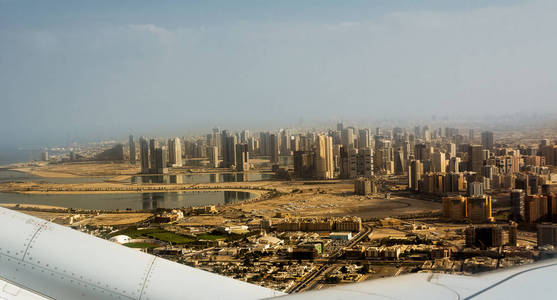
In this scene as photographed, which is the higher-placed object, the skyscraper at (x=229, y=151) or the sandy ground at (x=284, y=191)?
the skyscraper at (x=229, y=151)

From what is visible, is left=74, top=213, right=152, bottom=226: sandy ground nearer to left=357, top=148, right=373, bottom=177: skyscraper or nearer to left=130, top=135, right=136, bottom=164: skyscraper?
left=357, top=148, right=373, bottom=177: skyscraper

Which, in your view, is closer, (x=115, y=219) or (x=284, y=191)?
(x=115, y=219)

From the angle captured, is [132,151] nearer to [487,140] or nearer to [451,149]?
[451,149]

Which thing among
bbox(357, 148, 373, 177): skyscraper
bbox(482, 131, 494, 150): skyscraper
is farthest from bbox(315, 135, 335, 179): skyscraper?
bbox(482, 131, 494, 150): skyscraper

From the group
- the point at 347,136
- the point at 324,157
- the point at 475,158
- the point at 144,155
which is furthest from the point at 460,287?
the point at 144,155

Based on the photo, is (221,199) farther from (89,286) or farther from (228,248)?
(89,286)

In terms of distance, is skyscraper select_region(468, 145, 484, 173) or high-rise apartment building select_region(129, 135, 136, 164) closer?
skyscraper select_region(468, 145, 484, 173)

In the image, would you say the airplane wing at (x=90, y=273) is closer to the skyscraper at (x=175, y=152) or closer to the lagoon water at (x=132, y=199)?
the lagoon water at (x=132, y=199)

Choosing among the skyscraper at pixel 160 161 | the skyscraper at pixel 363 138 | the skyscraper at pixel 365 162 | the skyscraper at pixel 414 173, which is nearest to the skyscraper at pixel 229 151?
the skyscraper at pixel 160 161

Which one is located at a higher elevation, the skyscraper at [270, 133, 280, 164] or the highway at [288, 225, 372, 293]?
the skyscraper at [270, 133, 280, 164]

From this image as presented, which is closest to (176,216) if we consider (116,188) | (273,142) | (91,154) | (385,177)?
(116,188)
